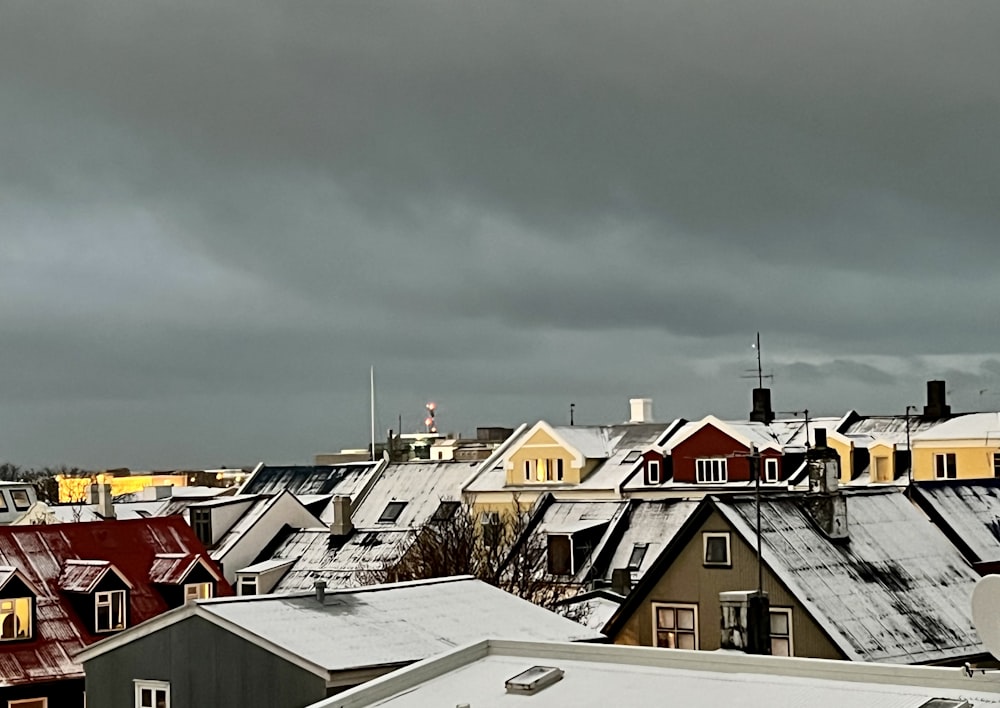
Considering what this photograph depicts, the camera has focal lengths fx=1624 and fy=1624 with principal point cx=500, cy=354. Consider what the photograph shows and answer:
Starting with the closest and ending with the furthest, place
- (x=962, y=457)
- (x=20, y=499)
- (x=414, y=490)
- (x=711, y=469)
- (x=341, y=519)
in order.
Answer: (x=341, y=519), (x=962, y=457), (x=711, y=469), (x=414, y=490), (x=20, y=499)

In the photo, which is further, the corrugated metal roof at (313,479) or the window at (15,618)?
the corrugated metal roof at (313,479)

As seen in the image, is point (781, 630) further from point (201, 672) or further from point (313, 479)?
point (313, 479)

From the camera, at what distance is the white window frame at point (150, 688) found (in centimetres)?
3241

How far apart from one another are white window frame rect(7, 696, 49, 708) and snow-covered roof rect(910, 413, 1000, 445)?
133 feet

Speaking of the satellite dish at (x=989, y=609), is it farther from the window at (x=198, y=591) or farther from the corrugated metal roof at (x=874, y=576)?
the window at (x=198, y=591)

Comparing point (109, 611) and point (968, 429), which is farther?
point (968, 429)

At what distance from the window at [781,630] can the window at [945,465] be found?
35.4 meters

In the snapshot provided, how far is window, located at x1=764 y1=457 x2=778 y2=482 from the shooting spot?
71.1 metres

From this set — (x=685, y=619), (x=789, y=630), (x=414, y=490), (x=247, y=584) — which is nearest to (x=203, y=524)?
(x=247, y=584)

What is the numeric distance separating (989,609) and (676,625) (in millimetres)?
21454

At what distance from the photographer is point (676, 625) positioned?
39500mm

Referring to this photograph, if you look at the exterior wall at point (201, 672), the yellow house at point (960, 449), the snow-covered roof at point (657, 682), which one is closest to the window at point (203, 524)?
the yellow house at point (960, 449)

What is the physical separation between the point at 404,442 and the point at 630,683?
12731cm

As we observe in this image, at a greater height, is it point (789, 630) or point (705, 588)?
point (705, 588)
